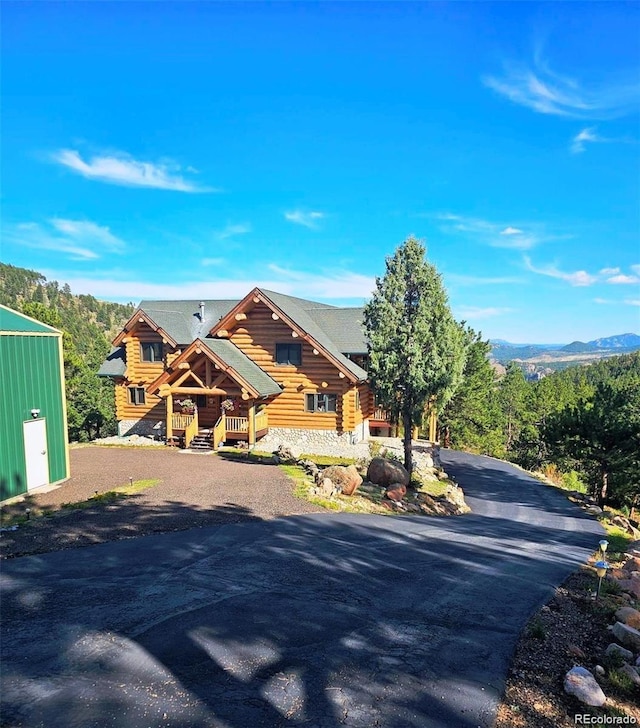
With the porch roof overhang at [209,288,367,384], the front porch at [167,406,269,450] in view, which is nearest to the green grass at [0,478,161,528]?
the front porch at [167,406,269,450]

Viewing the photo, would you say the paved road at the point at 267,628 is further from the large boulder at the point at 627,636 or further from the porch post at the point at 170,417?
the porch post at the point at 170,417

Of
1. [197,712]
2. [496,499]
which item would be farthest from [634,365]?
[197,712]

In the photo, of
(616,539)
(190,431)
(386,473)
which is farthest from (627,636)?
(190,431)

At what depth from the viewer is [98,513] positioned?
12703mm

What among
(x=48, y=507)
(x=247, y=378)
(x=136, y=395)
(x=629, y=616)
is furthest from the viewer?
(x=136, y=395)

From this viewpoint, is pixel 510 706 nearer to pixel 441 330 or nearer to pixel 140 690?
pixel 140 690

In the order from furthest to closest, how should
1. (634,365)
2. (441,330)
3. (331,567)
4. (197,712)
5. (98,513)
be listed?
(634,365) < (441,330) < (98,513) < (331,567) < (197,712)

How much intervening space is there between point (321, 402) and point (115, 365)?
1393 centimetres

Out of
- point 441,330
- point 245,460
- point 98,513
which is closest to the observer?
point 98,513

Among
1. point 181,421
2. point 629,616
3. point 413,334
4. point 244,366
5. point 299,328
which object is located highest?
point 299,328

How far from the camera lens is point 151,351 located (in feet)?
94.2

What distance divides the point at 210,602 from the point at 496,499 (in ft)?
60.3

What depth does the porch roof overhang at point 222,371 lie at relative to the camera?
24141mm

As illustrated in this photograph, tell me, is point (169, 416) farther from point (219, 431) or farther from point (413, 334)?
point (413, 334)
